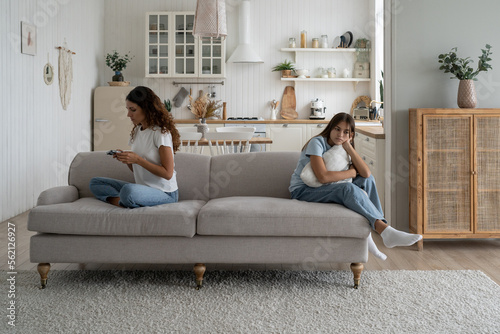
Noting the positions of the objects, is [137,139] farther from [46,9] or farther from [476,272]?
[46,9]

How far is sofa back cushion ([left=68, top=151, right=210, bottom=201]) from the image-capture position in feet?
12.1

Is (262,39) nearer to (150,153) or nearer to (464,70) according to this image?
(464,70)

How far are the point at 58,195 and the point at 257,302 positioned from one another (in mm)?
1428

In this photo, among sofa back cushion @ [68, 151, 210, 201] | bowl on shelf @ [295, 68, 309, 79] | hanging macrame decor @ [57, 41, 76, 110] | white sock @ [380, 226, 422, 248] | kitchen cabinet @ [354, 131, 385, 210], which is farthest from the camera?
bowl on shelf @ [295, 68, 309, 79]

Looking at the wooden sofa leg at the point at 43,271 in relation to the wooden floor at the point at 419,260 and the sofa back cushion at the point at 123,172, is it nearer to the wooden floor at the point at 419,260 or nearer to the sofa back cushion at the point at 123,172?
the wooden floor at the point at 419,260

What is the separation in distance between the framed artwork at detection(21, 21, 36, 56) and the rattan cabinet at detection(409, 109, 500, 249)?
147 inches

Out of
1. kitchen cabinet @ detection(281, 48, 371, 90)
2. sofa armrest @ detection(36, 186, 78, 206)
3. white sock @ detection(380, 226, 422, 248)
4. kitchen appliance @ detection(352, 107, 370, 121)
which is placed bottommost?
white sock @ detection(380, 226, 422, 248)

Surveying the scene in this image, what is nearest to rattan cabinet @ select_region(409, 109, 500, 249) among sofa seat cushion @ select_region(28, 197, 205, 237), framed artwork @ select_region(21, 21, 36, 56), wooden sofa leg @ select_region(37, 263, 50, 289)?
sofa seat cushion @ select_region(28, 197, 205, 237)

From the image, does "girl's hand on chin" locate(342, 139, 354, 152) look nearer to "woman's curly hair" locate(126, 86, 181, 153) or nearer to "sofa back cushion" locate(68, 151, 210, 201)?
"sofa back cushion" locate(68, 151, 210, 201)

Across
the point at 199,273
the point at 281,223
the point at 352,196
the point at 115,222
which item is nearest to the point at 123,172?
the point at 115,222

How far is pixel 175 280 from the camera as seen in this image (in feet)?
10.7

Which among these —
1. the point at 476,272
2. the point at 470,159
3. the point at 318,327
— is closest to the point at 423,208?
the point at 470,159

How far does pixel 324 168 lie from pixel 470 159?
4.54 ft

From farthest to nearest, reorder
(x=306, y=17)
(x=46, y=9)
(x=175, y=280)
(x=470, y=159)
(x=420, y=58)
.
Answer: (x=306, y=17) → (x=46, y=9) → (x=420, y=58) → (x=470, y=159) → (x=175, y=280)
